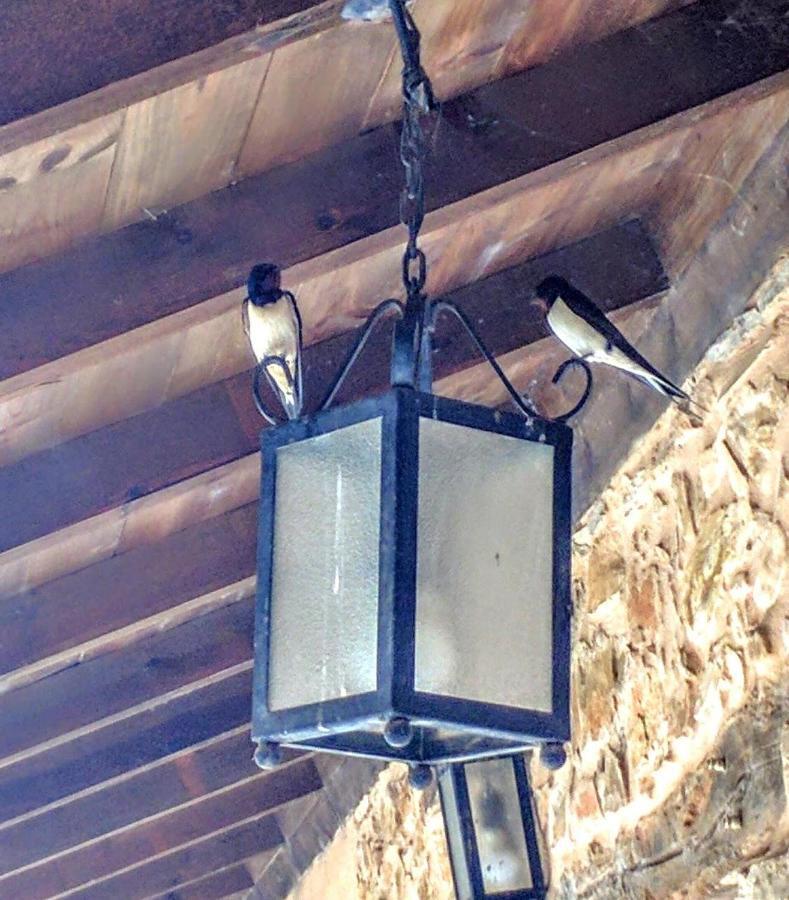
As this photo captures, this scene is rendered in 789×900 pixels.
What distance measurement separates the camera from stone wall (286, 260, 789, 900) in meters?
2.71

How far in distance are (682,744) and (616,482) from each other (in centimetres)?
73

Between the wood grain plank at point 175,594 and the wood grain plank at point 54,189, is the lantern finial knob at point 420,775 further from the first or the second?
the wood grain plank at point 175,594

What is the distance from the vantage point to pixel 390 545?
6.19 ft

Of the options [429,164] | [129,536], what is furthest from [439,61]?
[129,536]

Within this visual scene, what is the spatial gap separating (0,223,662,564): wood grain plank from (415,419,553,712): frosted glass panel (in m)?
1.30

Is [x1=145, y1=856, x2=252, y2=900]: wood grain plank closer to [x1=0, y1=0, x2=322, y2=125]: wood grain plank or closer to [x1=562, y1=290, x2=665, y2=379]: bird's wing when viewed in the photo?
[x1=562, y1=290, x2=665, y2=379]: bird's wing

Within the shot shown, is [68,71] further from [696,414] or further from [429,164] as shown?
[696,414]

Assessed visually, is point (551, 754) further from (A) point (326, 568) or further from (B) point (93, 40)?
(B) point (93, 40)

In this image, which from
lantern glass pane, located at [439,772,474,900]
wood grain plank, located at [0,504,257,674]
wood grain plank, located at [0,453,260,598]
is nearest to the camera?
lantern glass pane, located at [439,772,474,900]

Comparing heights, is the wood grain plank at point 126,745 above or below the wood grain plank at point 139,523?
below

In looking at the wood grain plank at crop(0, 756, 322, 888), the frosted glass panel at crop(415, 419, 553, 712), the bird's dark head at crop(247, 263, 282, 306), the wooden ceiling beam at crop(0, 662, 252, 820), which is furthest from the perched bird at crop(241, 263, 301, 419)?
the wood grain plank at crop(0, 756, 322, 888)

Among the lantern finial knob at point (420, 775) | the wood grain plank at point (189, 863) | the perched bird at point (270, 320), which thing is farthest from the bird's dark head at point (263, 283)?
the wood grain plank at point (189, 863)

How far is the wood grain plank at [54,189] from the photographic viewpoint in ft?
8.19

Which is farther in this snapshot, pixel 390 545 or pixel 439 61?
pixel 439 61
